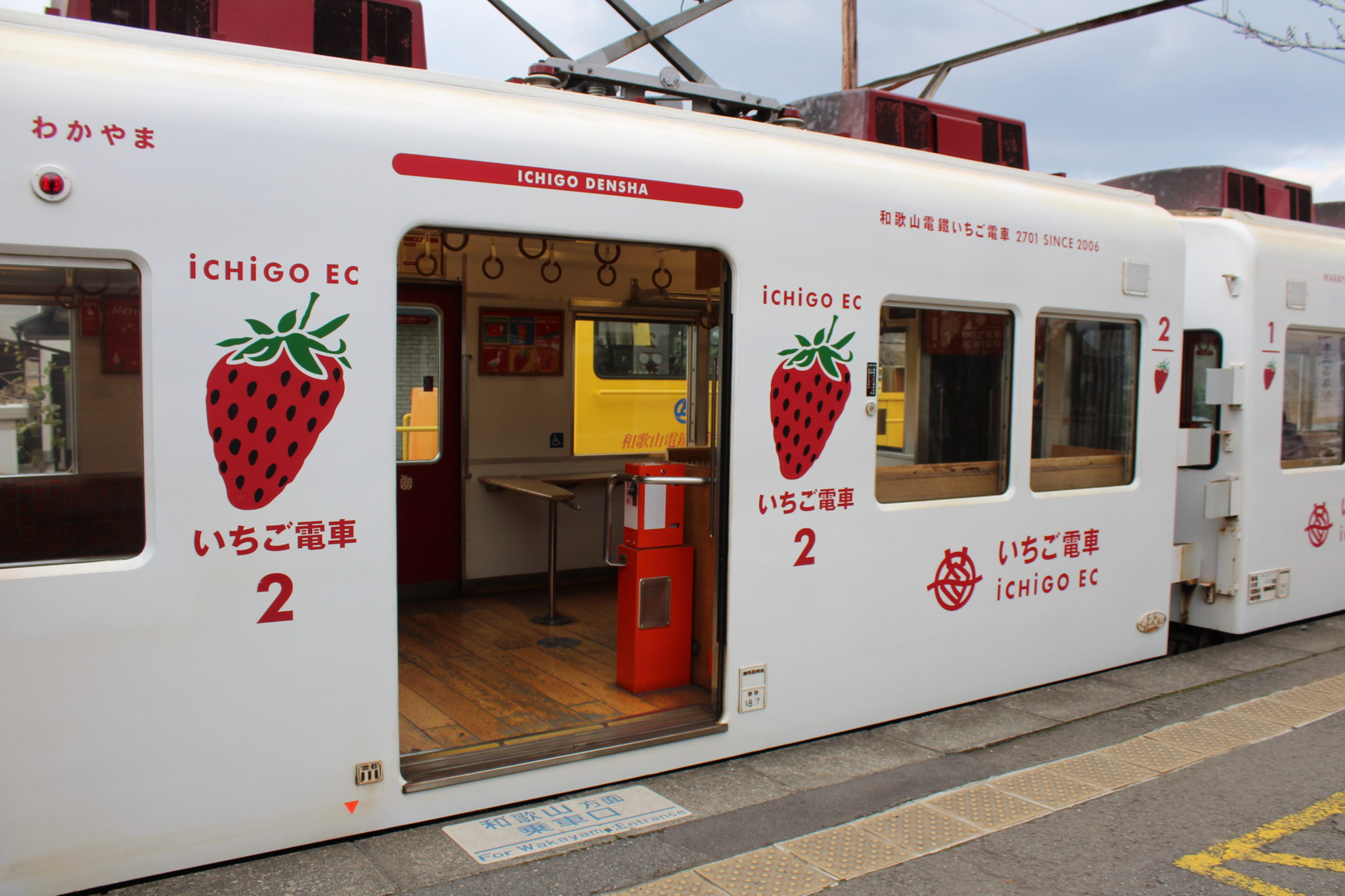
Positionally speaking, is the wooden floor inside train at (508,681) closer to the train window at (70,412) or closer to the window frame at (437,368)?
the window frame at (437,368)

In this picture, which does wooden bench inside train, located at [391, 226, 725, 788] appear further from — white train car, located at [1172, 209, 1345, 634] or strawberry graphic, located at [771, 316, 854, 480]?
white train car, located at [1172, 209, 1345, 634]

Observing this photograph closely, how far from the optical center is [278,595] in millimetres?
2916

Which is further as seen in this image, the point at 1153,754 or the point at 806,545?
the point at 1153,754

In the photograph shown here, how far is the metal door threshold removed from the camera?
323cm

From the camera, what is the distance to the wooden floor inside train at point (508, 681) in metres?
3.87

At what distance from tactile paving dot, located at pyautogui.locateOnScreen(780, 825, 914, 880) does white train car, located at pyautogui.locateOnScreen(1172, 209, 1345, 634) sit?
11.5 feet

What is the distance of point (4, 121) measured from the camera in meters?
2.54

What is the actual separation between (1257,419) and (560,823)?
4.92 m

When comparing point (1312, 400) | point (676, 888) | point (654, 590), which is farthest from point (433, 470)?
point (1312, 400)

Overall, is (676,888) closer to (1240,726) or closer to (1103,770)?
(1103,770)

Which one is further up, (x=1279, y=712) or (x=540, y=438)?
(x=540, y=438)

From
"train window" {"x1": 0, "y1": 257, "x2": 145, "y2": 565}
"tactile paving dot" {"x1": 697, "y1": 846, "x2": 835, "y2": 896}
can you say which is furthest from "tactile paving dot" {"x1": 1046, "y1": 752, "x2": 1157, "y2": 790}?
"train window" {"x1": 0, "y1": 257, "x2": 145, "y2": 565}

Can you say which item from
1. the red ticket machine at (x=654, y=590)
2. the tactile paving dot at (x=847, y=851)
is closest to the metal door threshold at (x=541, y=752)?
the red ticket machine at (x=654, y=590)

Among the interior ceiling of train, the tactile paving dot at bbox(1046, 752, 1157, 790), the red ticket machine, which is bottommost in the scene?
the tactile paving dot at bbox(1046, 752, 1157, 790)
